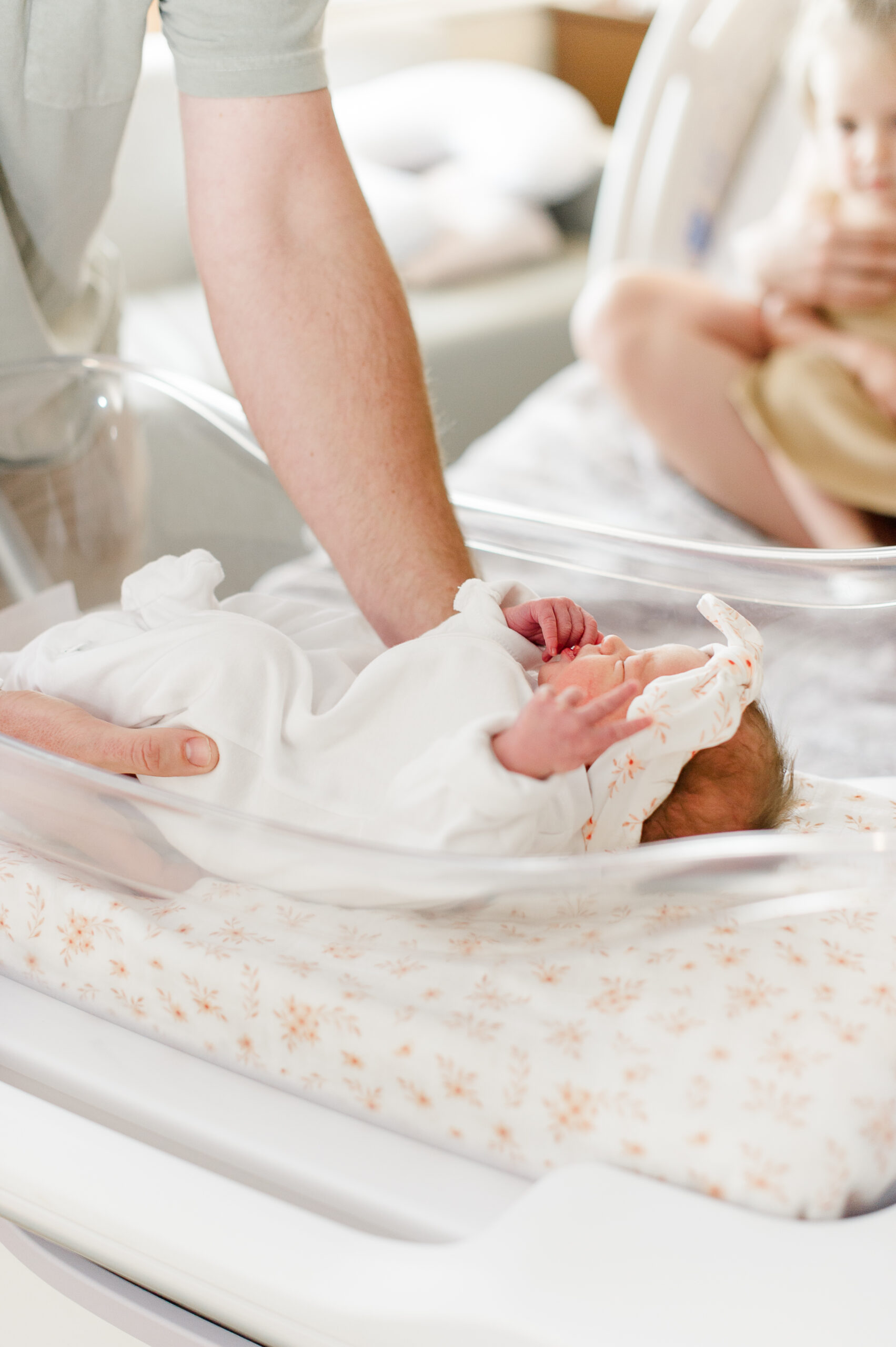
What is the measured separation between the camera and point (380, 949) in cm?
55

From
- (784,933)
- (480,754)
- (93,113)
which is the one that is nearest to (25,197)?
(93,113)

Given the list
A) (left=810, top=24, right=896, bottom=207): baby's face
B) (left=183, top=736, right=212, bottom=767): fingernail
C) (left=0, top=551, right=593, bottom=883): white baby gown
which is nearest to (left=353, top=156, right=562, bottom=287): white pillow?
(left=810, top=24, right=896, bottom=207): baby's face

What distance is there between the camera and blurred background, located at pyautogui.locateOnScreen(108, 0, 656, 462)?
219 cm

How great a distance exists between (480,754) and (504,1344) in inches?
9.1

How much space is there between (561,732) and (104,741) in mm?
242

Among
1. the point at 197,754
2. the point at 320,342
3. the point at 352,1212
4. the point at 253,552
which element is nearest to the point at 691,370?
the point at 253,552

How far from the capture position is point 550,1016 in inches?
20.4

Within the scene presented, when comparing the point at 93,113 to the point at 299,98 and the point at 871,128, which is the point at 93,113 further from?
the point at 871,128

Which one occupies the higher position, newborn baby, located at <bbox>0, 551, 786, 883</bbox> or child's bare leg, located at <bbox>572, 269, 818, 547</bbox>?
newborn baby, located at <bbox>0, 551, 786, 883</bbox>

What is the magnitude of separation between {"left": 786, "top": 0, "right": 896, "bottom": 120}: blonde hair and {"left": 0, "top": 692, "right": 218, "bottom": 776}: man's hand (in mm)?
1438

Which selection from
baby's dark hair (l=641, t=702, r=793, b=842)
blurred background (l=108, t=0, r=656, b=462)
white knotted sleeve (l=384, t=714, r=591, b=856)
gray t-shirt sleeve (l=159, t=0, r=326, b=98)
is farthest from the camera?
Result: blurred background (l=108, t=0, r=656, b=462)

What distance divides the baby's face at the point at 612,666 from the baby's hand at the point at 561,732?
8cm

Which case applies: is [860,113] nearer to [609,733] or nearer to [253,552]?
[253,552]

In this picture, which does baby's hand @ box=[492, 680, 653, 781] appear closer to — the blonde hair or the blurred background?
the blonde hair
